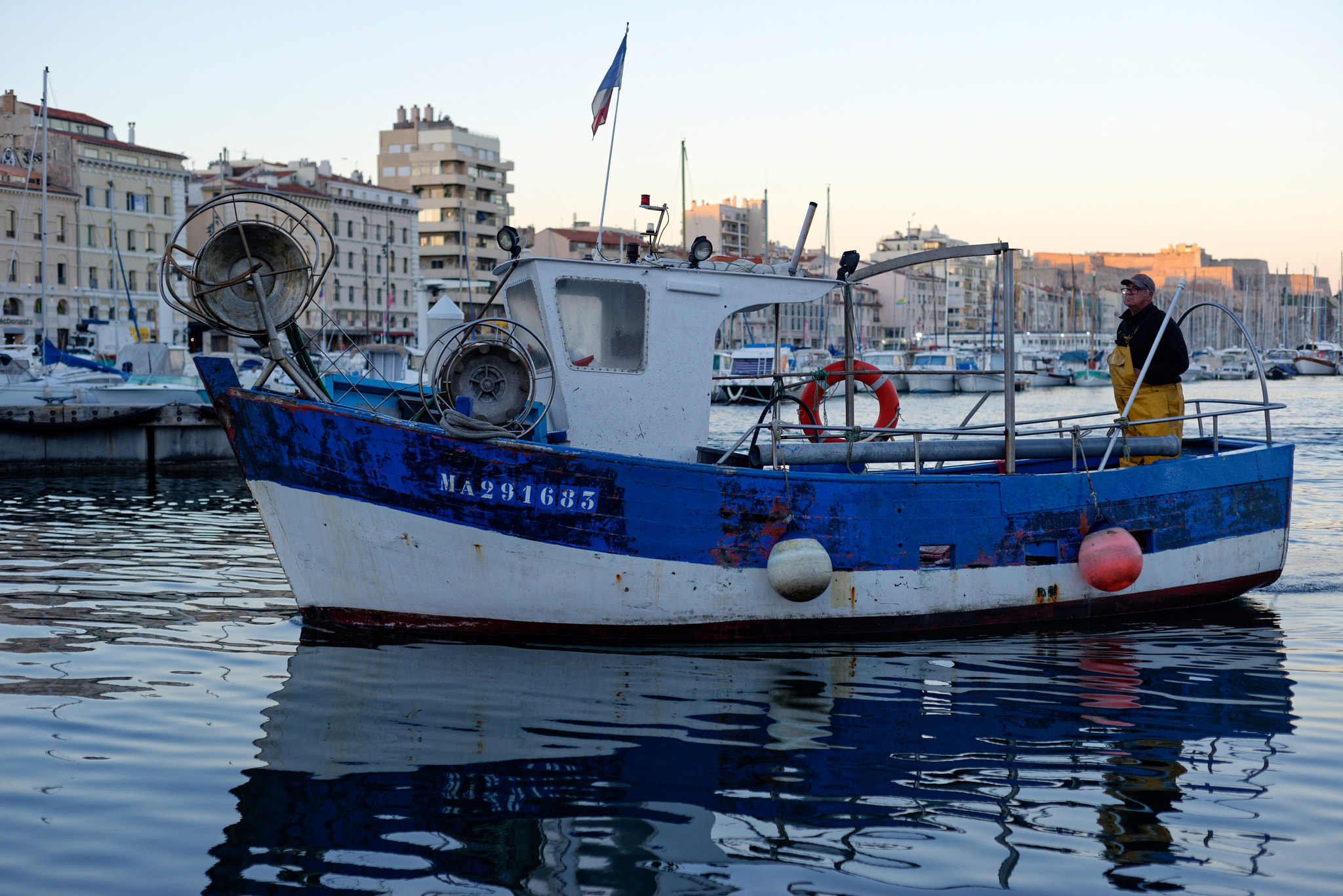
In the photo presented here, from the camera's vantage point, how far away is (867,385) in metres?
10.5

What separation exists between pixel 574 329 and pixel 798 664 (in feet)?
9.68

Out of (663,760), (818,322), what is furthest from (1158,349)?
(818,322)

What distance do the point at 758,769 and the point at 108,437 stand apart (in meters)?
22.5

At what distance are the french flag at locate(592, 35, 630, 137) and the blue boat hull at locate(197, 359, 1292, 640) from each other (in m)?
3.22

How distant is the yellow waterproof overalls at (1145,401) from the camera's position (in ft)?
33.0

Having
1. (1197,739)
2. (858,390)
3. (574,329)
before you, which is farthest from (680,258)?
(1197,739)

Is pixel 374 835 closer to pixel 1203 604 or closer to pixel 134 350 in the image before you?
pixel 1203 604

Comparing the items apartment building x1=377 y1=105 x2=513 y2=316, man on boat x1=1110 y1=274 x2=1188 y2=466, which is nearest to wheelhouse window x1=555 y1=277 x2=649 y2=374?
man on boat x1=1110 y1=274 x2=1188 y2=466

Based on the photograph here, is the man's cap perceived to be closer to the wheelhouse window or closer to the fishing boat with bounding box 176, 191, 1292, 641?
the fishing boat with bounding box 176, 191, 1292, 641

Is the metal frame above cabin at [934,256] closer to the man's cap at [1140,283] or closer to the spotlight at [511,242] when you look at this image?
the man's cap at [1140,283]

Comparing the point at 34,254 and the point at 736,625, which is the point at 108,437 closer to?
the point at 736,625

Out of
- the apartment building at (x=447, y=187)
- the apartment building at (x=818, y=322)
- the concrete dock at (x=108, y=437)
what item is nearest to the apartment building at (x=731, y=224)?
the apartment building at (x=818, y=322)

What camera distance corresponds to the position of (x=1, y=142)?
69.1m

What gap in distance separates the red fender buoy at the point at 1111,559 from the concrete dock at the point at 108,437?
1986 centimetres
